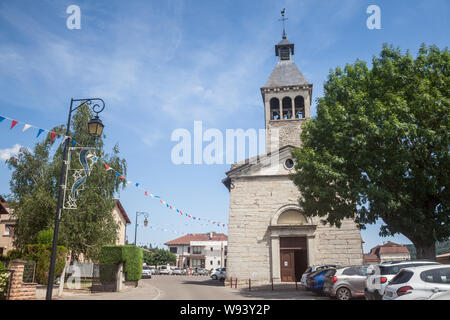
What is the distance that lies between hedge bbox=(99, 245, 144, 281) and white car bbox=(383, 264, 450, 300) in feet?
50.5

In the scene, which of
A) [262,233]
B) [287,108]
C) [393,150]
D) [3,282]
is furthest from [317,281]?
[287,108]

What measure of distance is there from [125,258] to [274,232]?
10.0 metres

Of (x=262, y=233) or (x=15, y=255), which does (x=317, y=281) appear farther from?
(x=15, y=255)

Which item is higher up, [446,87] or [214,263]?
[446,87]

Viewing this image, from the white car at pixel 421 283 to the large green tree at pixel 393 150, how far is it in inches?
201

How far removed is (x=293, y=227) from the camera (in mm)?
22766

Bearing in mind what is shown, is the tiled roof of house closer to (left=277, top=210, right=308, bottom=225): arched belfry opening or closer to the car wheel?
(left=277, top=210, right=308, bottom=225): arched belfry opening

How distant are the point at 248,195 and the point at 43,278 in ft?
46.1

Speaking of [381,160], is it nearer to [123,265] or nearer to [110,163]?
[123,265]

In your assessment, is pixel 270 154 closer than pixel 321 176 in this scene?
No

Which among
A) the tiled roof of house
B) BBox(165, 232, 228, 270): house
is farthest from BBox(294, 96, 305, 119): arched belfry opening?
the tiled roof of house

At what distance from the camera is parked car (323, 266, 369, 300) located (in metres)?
12.6
